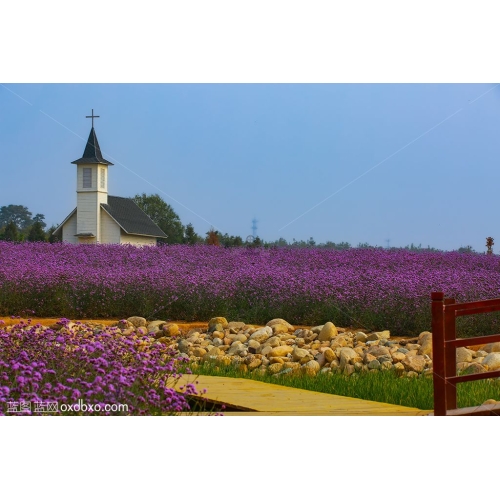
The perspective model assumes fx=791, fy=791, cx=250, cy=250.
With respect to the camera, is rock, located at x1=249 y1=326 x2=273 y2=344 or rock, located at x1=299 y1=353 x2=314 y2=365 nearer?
rock, located at x1=299 y1=353 x2=314 y2=365

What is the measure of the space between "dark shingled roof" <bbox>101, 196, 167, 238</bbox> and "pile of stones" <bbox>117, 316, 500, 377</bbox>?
80 cm

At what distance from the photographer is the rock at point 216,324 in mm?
6582

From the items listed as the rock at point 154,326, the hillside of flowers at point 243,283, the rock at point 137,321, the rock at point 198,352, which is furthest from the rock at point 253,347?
the rock at point 137,321

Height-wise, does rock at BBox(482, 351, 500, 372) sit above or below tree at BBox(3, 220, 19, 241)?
below

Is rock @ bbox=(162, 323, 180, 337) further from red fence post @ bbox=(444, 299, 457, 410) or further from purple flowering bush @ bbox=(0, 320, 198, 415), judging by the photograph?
red fence post @ bbox=(444, 299, 457, 410)

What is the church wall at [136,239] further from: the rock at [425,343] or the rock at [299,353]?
the rock at [425,343]

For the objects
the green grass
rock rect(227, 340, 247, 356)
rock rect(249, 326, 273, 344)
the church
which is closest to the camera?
the green grass

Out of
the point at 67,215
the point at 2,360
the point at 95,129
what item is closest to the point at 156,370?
the point at 2,360

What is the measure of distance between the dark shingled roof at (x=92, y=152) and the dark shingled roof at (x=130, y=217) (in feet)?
0.90

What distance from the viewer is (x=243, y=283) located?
6.30 m

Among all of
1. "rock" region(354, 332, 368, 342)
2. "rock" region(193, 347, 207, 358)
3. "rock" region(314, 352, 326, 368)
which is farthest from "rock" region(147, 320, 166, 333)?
"rock" region(354, 332, 368, 342)

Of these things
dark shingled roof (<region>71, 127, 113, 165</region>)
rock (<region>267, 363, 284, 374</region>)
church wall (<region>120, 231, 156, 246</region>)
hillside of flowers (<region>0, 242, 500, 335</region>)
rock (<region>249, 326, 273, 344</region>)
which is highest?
dark shingled roof (<region>71, 127, 113, 165</region>)

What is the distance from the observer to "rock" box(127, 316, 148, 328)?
243 inches
